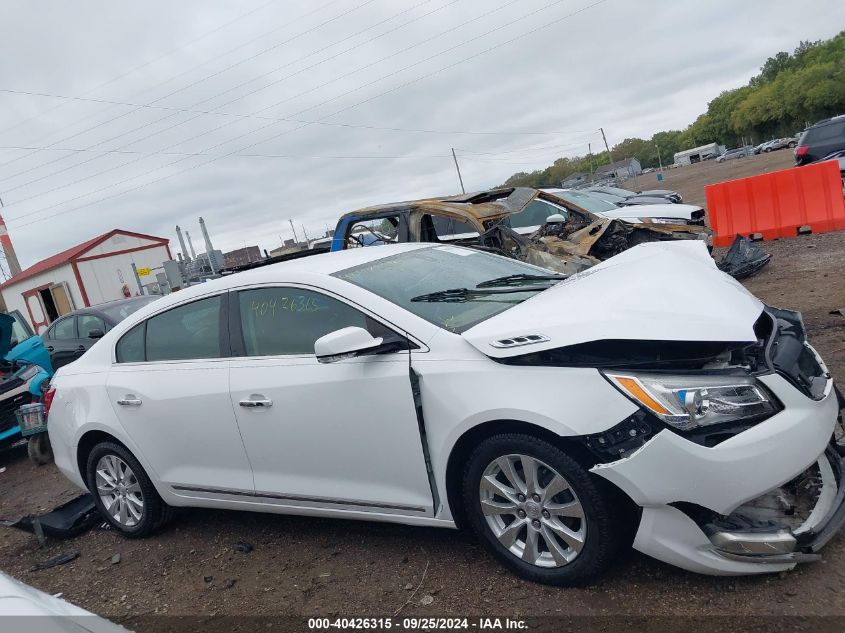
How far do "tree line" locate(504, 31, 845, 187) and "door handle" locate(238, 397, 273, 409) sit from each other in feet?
166

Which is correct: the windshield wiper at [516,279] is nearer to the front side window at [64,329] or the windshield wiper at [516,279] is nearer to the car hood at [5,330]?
the car hood at [5,330]

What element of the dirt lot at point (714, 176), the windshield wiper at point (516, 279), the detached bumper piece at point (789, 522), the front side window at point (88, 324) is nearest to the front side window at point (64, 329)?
the front side window at point (88, 324)

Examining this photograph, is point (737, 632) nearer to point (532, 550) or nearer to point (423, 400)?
point (532, 550)

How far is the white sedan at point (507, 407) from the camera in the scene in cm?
260

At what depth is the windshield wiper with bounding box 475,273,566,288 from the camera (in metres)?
3.92

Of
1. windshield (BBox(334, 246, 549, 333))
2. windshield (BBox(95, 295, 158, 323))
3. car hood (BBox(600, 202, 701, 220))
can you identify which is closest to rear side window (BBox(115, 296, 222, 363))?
windshield (BBox(334, 246, 549, 333))

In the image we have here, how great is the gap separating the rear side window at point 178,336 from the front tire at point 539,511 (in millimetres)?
1792

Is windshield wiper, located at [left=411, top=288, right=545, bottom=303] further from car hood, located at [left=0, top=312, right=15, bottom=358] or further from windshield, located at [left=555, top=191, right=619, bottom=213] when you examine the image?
windshield, located at [left=555, top=191, right=619, bottom=213]

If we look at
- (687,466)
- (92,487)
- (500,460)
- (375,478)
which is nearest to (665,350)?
(687,466)

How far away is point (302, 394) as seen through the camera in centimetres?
343

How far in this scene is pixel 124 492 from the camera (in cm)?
450

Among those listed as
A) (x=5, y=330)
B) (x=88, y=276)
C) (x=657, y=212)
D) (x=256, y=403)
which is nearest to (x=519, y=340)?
(x=256, y=403)

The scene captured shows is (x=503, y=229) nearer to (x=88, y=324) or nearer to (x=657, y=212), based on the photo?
(x=657, y=212)

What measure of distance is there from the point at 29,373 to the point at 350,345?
684cm
